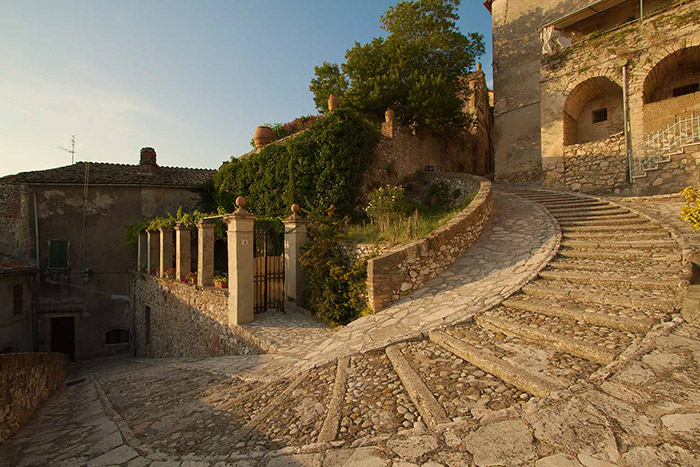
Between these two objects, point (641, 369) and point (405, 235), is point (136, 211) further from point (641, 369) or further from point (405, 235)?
point (641, 369)

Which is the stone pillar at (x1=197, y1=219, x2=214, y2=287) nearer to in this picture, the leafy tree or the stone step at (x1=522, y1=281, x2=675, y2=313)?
the stone step at (x1=522, y1=281, x2=675, y2=313)

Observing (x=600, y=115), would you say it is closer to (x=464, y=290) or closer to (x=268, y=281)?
(x=464, y=290)

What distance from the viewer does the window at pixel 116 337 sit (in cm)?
1501

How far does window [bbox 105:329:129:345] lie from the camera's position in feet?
49.2

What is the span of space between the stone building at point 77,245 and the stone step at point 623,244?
1662 centimetres

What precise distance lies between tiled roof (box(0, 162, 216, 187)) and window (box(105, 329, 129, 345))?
6800mm

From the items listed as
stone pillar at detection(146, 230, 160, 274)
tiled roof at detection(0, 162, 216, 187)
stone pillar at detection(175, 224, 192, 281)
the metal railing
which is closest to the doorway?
stone pillar at detection(146, 230, 160, 274)

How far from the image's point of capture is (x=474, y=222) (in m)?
7.63

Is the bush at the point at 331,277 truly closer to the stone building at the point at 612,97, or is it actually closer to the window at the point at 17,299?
the stone building at the point at 612,97

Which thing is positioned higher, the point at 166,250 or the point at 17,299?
the point at 166,250

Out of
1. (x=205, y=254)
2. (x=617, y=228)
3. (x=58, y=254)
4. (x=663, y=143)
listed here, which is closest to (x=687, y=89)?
(x=663, y=143)

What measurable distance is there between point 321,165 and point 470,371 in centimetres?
936

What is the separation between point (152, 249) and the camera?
12867mm

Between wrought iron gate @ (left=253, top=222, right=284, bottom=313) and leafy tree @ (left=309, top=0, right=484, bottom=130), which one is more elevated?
leafy tree @ (left=309, top=0, right=484, bottom=130)
